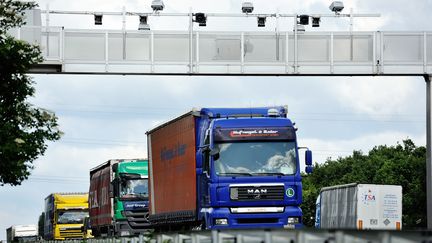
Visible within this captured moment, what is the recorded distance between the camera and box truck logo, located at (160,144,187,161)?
34734 millimetres

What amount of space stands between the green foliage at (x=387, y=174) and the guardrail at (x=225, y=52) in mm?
44243

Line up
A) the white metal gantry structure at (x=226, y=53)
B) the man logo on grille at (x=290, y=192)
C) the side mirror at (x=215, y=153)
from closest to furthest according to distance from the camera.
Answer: the side mirror at (x=215, y=153), the man logo on grille at (x=290, y=192), the white metal gantry structure at (x=226, y=53)

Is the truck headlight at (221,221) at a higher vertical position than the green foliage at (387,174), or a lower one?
lower

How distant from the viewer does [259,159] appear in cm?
3083

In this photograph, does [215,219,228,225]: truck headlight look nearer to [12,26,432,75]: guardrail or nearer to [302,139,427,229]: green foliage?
[12,26,432,75]: guardrail

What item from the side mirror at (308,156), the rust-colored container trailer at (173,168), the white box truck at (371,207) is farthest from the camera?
the white box truck at (371,207)

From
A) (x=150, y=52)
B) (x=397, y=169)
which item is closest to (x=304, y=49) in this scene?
(x=150, y=52)

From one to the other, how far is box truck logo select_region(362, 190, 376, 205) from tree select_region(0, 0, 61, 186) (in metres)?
14.6

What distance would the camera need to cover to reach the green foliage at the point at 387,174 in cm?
10131

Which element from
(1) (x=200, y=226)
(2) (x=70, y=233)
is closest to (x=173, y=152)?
(1) (x=200, y=226)

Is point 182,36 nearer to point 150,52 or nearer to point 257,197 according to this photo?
point 150,52

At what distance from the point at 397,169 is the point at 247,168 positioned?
80.8 meters

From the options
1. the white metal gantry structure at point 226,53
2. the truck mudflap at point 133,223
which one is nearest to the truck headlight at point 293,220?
the truck mudflap at point 133,223

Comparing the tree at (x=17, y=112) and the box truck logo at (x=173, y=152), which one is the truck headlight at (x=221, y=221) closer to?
the box truck logo at (x=173, y=152)
